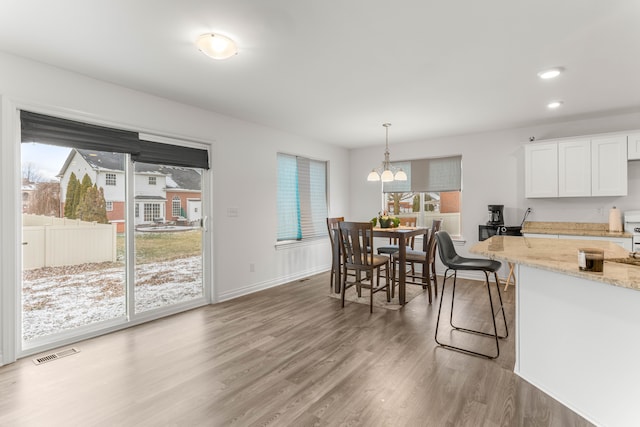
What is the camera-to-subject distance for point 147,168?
348cm

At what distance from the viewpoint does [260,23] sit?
211 centimetres

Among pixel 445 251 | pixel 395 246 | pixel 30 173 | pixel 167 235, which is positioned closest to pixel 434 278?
pixel 395 246

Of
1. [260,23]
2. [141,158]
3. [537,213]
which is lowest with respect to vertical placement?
[537,213]

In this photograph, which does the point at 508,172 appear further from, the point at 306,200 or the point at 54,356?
the point at 54,356

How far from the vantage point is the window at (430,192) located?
5.58m

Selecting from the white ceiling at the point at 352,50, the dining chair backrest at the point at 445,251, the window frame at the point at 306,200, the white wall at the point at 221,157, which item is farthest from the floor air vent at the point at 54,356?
the dining chair backrest at the point at 445,251

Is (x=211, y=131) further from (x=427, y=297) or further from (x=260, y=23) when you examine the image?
(x=427, y=297)

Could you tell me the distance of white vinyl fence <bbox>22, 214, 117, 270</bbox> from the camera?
270 cm

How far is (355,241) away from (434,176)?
9.21ft

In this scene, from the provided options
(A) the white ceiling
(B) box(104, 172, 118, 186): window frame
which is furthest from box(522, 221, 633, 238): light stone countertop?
(B) box(104, 172, 118, 186): window frame

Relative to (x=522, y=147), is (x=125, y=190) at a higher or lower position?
lower

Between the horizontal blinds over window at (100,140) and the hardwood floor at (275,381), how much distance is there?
6.03 ft

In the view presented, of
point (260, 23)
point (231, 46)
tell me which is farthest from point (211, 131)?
point (260, 23)

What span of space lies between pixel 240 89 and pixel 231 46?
3.25ft
